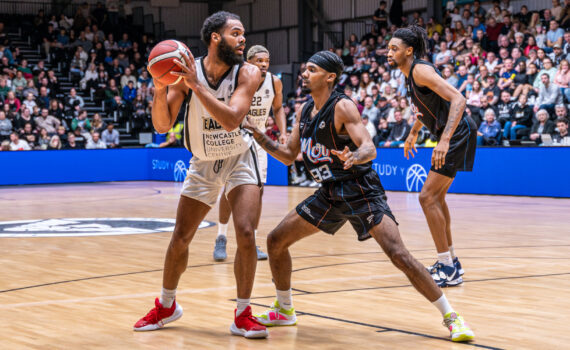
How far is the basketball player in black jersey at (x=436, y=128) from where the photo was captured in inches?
240

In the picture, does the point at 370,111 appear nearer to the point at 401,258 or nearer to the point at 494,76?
the point at 494,76

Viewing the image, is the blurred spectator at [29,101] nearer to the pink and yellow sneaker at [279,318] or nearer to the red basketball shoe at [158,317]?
the red basketball shoe at [158,317]

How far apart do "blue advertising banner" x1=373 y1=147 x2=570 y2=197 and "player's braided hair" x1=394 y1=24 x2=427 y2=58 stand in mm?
8287

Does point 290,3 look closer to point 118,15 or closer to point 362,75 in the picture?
point 118,15

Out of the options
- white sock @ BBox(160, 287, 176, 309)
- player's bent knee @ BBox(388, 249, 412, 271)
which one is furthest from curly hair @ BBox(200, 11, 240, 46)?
player's bent knee @ BBox(388, 249, 412, 271)

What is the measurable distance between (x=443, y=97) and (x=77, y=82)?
20869mm

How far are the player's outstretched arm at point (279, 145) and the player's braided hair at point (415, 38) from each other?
1.78 m

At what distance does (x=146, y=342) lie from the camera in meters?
4.41

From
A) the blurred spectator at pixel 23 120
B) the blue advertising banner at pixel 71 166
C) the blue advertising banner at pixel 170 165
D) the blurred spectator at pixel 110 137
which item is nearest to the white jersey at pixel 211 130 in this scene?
the blue advertising banner at pixel 170 165

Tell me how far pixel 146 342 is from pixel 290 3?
993 inches

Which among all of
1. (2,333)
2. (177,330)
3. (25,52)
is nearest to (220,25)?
(177,330)

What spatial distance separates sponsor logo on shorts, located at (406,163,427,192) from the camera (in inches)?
619

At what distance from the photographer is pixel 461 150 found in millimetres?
6363

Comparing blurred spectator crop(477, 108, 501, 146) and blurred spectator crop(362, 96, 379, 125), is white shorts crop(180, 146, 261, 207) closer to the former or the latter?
blurred spectator crop(477, 108, 501, 146)
